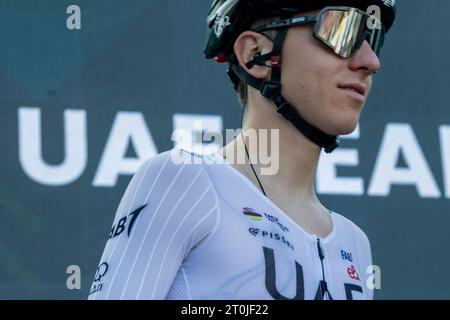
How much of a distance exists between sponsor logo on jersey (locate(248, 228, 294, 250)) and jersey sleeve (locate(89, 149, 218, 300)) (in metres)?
0.14

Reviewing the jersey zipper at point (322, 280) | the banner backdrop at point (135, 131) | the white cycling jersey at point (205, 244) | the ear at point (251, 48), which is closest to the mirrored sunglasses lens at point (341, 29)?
the ear at point (251, 48)

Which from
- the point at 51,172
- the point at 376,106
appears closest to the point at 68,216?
the point at 51,172

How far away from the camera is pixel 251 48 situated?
12.6 feet

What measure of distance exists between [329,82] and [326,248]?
56 cm

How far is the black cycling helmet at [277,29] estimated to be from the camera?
12.0ft

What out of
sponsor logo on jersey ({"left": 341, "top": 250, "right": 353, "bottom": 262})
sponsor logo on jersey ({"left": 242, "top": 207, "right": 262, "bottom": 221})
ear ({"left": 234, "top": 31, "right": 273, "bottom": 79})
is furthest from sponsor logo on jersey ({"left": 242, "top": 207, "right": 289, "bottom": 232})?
ear ({"left": 234, "top": 31, "right": 273, "bottom": 79})

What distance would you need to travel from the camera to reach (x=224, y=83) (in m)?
6.59

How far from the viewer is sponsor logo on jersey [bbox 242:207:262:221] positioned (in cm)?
339

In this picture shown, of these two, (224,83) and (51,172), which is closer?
(51,172)

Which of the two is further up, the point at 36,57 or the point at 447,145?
the point at 36,57

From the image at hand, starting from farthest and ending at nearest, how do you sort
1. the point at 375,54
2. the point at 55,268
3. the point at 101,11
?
1. the point at 101,11
2. the point at 55,268
3. the point at 375,54

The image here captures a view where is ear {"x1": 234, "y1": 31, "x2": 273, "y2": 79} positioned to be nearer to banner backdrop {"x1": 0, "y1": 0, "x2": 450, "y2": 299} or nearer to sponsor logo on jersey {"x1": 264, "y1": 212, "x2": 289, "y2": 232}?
sponsor logo on jersey {"x1": 264, "y1": 212, "x2": 289, "y2": 232}

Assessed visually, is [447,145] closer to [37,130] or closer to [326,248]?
[37,130]

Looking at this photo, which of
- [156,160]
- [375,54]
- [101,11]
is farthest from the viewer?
[101,11]
